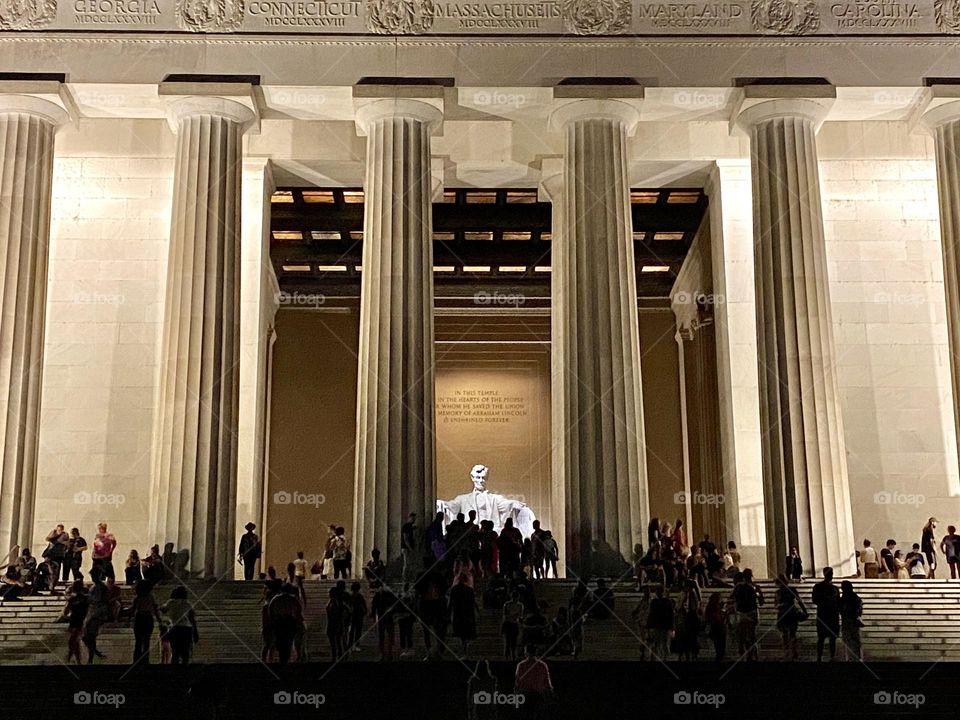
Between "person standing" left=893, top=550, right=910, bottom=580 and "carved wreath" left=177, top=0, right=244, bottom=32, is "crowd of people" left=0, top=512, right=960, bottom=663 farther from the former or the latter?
"carved wreath" left=177, top=0, right=244, bottom=32

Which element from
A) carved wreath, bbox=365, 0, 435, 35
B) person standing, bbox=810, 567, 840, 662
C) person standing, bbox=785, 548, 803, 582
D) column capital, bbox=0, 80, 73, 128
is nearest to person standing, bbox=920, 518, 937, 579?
person standing, bbox=785, 548, 803, 582

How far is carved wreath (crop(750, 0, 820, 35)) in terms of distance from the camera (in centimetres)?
4359

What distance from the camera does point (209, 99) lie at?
42.6 m

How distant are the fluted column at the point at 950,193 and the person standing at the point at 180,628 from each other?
25.2 metres

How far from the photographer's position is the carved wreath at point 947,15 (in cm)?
4359

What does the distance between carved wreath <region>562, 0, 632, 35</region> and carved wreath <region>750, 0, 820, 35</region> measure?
4239mm

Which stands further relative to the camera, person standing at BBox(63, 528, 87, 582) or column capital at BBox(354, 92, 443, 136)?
column capital at BBox(354, 92, 443, 136)

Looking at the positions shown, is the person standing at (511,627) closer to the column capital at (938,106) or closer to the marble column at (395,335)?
the marble column at (395,335)

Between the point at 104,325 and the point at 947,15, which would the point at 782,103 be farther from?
the point at 104,325

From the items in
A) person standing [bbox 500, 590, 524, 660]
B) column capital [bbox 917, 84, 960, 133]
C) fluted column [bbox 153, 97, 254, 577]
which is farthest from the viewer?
column capital [bbox 917, 84, 960, 133]

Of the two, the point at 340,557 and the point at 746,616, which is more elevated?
the point at 340,557

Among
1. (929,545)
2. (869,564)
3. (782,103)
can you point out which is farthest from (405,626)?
(782,103)

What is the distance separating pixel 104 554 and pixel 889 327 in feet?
94.6

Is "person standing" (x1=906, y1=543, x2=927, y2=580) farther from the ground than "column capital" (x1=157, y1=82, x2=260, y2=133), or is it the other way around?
"column capital" (x1=157, y1=82, x2=260, y2=133)
